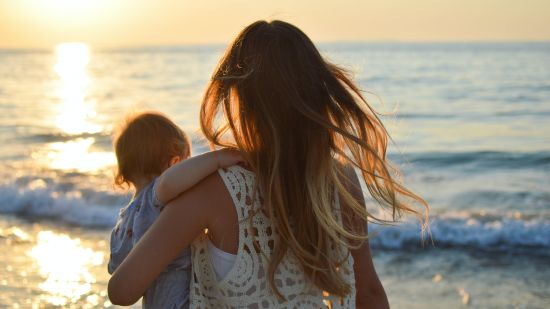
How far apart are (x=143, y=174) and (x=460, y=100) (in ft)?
64.5

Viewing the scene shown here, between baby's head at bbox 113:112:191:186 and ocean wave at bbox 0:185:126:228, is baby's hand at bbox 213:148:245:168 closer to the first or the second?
baby's head at bbox 113:112:191:186

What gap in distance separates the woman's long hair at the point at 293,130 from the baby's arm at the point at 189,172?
0.06m

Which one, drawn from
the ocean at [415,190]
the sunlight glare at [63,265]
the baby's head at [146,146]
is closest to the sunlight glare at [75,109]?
the ocean at [415,190]

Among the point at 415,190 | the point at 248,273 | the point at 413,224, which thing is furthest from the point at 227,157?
the point at 415,190

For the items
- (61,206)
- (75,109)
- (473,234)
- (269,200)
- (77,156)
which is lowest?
(75,109)

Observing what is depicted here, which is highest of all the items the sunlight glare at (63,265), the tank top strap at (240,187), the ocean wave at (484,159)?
the tank top strap at (240,187)

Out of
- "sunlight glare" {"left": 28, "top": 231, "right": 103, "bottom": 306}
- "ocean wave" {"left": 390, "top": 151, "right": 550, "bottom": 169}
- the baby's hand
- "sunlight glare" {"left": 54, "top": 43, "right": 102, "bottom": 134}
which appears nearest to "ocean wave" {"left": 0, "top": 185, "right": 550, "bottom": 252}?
"sunlight glare" {"left": 28, "top": 231, "right": 103, "bottom": 306}

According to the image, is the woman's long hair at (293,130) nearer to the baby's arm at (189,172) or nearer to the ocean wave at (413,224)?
the baby's arm at (189,172)

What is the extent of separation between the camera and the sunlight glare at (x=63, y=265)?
5.69m

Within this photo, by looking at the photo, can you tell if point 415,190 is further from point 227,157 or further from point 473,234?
point 227,157

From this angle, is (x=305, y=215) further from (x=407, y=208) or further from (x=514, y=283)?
(x=514, y=283)

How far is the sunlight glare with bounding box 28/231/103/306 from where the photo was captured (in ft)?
18.7

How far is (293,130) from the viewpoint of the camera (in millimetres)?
1673

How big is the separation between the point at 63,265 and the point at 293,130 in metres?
5.30
